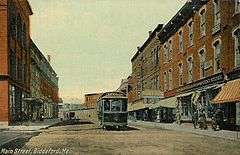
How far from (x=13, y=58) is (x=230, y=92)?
22487 mm

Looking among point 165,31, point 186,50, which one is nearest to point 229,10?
point 186,50

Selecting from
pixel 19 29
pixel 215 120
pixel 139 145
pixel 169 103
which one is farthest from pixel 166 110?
pixel 139 145

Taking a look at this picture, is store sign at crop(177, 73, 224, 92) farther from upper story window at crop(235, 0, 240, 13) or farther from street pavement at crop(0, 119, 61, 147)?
street pavement at crop(0, 119, 61, 147)

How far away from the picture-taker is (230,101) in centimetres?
2219

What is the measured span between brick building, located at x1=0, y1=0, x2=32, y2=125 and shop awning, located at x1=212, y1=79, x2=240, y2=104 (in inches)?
675

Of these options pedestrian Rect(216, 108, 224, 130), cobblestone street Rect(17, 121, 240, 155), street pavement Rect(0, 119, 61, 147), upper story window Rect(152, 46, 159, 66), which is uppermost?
upper story window Rect(152, 46, 159, 66)

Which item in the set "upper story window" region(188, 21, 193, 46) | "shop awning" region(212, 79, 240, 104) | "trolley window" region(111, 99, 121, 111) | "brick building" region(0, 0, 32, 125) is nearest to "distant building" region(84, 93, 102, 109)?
"brick building" region(0, 0, 32, 125)

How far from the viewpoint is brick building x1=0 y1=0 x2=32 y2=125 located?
34.8 meters

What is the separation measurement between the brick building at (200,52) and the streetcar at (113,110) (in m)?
4.93

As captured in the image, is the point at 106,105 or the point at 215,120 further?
the point at 106,105

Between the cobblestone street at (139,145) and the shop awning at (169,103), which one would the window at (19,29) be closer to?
the shop awning at (169,103)

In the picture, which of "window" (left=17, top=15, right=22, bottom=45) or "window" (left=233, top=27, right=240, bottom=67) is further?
"window" (left=17, top=15, right=22, bottom=45)

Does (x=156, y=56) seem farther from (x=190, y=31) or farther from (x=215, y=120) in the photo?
(x=215, y=120)

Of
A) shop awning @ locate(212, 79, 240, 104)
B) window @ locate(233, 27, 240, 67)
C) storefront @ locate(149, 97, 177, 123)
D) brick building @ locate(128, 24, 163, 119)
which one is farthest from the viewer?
brick building @ locate(128, 24, 163, 119)
